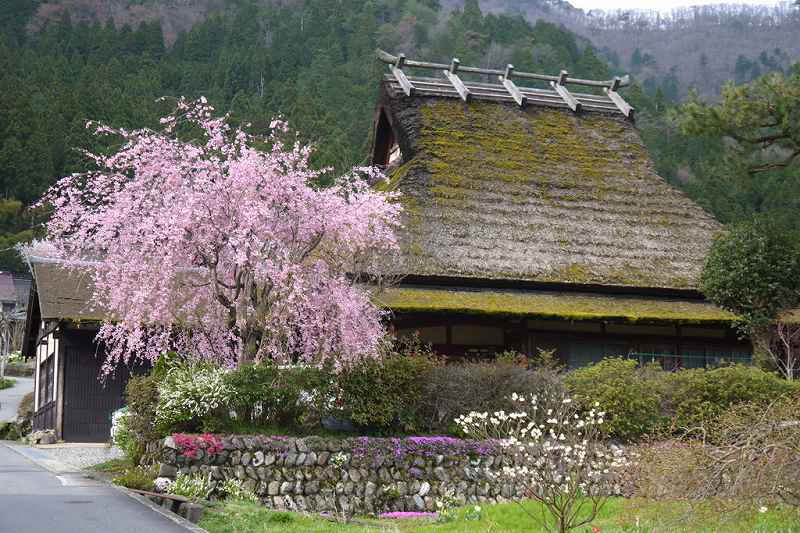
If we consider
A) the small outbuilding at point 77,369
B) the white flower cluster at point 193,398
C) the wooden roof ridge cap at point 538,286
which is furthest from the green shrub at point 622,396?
the small outbuilding at point 77,369

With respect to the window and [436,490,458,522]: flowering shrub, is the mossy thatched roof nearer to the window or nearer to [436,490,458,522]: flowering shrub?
the window

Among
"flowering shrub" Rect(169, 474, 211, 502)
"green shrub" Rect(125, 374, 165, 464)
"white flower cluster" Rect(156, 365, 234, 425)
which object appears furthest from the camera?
"green shrub" Rect(125, 374, 165, 464)

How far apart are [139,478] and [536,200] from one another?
13090 mm

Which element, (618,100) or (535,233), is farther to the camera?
(618,100)

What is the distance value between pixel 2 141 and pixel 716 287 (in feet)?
163

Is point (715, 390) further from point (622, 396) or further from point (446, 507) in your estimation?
point (446, 507)

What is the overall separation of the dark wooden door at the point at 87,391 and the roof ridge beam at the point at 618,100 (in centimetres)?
1634

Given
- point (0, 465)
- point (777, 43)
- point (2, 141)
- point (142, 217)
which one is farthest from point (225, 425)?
point (777, 43)

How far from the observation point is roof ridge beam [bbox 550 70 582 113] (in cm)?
2825

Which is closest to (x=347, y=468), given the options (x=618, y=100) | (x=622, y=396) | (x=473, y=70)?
(x=622, y=396)

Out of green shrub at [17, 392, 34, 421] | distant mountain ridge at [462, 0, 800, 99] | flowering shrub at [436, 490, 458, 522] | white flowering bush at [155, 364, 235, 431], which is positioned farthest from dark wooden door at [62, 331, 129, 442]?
distant mountain ridge at [462, 0, 800, 99]

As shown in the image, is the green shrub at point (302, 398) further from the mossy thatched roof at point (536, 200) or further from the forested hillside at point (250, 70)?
the forested hillside at point (250, 70)

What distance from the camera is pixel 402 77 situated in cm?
2688

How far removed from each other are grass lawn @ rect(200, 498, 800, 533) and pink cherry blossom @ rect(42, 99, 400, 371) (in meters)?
3.26
